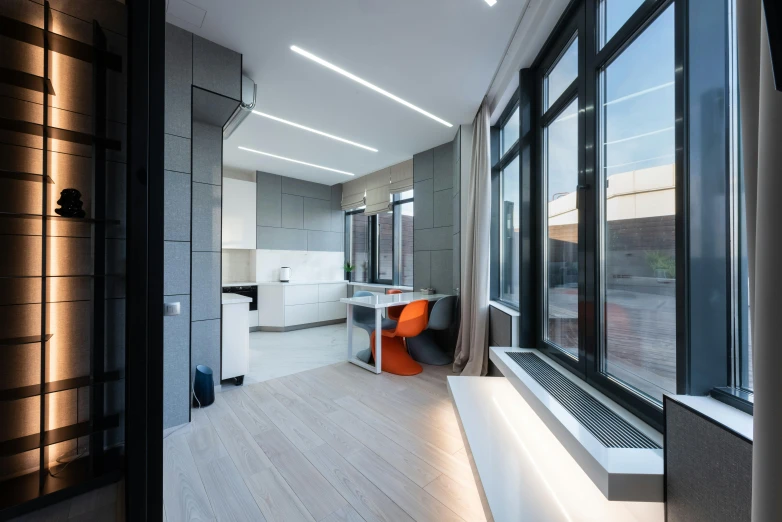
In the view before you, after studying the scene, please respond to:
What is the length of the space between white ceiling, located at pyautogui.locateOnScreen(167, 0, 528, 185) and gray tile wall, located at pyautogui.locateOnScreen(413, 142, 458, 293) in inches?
20.8

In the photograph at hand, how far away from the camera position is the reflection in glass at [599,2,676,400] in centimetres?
112

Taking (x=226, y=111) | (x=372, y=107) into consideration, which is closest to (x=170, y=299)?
(x=226, y=111)

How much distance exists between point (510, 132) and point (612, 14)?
1576mm

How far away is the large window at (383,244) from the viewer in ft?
17.9

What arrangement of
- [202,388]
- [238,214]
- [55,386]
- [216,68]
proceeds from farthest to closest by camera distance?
1. [238,214]
2. [202,388]
3. [216,68]
4. [55,386]

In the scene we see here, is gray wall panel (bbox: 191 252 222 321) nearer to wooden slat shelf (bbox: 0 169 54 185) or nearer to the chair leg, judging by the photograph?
wooden slat shelf (bbox: 0 169 54 185)

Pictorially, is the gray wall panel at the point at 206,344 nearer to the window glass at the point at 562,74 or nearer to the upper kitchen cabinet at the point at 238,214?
the upper kitchen cabinet at the point at 238,214

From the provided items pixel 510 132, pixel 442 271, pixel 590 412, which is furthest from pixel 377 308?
pixel 510 132

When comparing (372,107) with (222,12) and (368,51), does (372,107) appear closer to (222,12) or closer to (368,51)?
(368,51)

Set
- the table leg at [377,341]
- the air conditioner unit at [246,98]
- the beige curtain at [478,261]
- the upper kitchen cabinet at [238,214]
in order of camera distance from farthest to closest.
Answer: the upper kitchen cabinet at [238,214] < the table leg at [377,341] < the beige curtain at [478,261] < the air conditioner unit at [246,98]

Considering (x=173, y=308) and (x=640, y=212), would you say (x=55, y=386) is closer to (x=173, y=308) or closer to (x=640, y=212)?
(x=173, y=308)

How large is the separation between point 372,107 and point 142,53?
271cm

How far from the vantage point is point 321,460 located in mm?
1832

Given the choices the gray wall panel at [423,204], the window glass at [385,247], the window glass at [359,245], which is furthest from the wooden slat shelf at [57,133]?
the window glass at [359,245]
